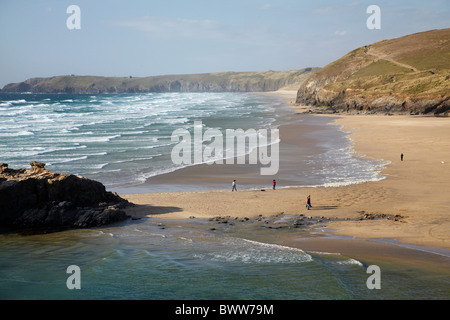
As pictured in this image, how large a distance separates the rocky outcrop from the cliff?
64.2 metres

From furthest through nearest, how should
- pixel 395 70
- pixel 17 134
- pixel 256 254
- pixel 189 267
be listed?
pixel 395 70 < pixel 17 134 < pixel 256 254 < pixel 189 267

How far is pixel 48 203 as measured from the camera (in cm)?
2184

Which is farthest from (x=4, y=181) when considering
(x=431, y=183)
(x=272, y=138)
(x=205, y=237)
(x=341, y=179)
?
(x=272, y=138)

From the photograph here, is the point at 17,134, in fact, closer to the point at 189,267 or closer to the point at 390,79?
the point at 189,267

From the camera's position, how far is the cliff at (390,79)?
247 feet

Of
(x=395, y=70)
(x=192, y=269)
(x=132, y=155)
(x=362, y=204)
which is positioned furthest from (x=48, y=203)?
(x=395, y=70)

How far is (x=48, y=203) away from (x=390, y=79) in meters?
84.1

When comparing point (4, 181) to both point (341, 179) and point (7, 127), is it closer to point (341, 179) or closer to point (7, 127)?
point (341, 179)

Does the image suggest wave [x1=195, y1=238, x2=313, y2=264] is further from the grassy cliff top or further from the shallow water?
the grassy cliff top

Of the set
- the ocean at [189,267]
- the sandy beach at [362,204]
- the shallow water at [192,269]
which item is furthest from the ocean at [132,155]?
the shallow water at [192,269]

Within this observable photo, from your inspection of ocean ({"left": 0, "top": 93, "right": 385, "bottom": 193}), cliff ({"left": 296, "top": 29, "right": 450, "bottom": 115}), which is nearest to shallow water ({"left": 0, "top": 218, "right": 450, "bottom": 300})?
ocean ({"left": 0, "top": 93, "right": 385, "bottom": 193})

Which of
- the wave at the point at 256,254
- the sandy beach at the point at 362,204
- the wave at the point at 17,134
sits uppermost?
the wave at the point at 17,134

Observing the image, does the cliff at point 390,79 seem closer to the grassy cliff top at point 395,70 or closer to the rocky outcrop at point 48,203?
the grassy cliff top at point 395,70

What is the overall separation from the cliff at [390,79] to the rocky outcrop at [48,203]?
64.2 m
